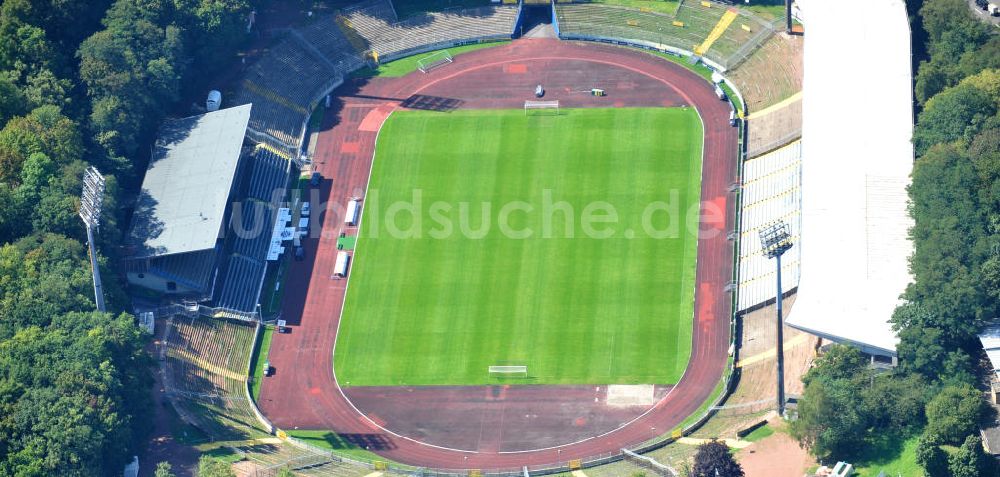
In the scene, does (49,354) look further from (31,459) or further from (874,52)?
(874,52)

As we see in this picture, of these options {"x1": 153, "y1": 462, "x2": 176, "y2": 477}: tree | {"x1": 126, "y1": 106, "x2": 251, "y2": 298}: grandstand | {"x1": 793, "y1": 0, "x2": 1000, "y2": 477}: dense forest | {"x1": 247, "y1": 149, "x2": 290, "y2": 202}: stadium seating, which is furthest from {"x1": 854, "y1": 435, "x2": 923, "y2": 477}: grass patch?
{"x1": 247, "y1": 149, "x2": 290, "y2": 202}: stadium seating

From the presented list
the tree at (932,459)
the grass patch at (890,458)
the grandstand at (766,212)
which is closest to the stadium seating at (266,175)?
the grandstand at (766,212)

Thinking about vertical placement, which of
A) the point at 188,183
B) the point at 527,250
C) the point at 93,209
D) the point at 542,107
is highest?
the point at 542,107

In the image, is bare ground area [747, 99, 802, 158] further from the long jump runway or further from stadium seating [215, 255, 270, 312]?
stadium seating [215, 255, 270, 312]

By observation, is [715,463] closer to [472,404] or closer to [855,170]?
[472,404]

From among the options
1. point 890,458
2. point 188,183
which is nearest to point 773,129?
point 890,458

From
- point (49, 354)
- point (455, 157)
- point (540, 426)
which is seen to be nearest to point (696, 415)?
point (540, 426)
